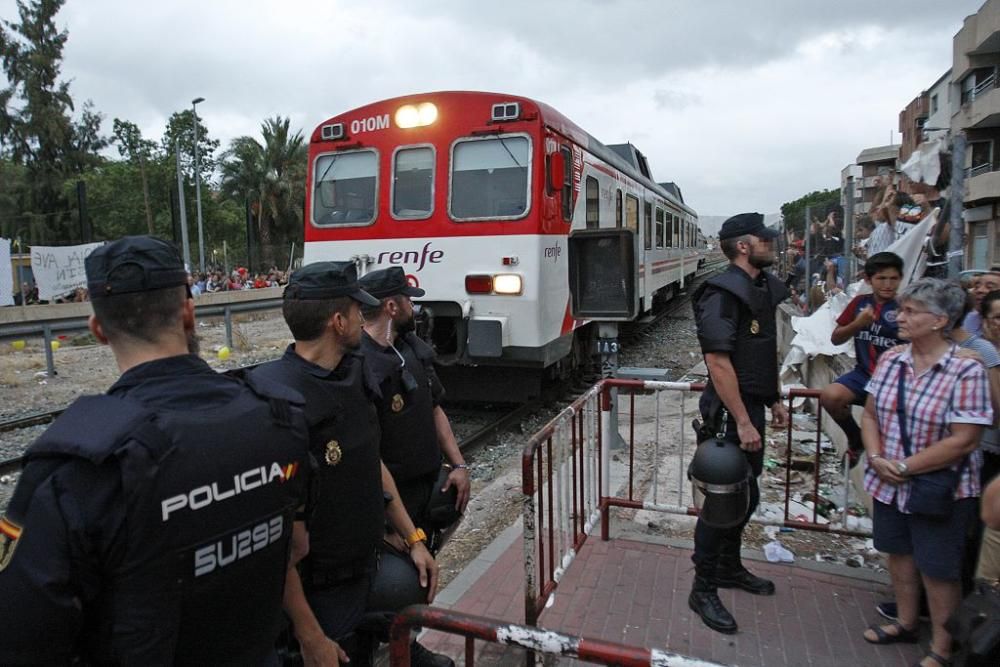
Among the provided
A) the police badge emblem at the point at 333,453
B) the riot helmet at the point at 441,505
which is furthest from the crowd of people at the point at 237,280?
the police badge emblem at the point at 333,453

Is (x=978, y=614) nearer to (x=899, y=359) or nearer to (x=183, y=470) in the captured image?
(x=899, y=359)

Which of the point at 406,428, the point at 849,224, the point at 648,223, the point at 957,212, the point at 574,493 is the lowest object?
the point at 574,493

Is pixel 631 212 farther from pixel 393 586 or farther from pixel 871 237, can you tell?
pixel 393 586

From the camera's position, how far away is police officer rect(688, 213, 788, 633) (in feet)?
10.4

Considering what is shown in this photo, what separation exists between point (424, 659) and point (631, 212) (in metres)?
8.83

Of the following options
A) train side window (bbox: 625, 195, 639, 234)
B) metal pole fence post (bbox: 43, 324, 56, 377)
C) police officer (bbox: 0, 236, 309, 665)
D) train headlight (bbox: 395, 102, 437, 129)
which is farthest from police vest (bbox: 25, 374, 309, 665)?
metal pole fence post (bbox: 43, 324, 56, 377)

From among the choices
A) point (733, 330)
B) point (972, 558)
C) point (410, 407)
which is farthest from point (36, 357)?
point (972, 558)

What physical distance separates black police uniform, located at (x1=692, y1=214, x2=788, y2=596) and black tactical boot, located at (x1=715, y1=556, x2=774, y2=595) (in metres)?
0.26

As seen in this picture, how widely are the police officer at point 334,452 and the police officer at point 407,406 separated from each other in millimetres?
415

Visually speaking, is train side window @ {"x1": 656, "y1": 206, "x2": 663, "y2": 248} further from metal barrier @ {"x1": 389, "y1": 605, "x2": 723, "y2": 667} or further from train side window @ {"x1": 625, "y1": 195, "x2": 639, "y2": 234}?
metal barrier @ {"x1": 389, "y1": 605, "x2": 723, "y2": 667}

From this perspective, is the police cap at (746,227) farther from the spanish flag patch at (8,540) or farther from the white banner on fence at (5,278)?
the white banner on fence at (5,278)

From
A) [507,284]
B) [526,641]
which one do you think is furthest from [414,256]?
[526,641]

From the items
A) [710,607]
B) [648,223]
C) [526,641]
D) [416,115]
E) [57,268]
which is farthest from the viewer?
[57,268]

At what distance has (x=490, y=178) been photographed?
695cm
